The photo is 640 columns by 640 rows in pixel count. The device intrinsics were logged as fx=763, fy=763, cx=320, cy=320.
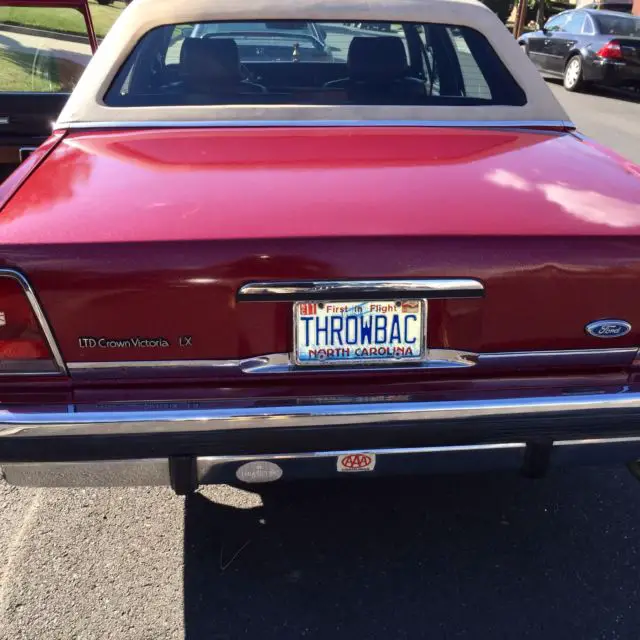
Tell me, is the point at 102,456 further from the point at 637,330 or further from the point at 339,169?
the point at 637,330

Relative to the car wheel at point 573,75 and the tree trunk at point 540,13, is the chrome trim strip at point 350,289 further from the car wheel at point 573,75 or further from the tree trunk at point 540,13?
the tree trunk at point 540,13

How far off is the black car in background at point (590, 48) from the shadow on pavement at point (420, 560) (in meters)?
11.6

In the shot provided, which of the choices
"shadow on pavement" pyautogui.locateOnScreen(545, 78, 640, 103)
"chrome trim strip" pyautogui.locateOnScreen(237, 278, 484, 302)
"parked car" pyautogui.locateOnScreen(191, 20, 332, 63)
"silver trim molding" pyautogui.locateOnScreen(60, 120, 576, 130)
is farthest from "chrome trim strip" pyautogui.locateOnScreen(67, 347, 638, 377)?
"shadow on pavement" pyautogui.locateOnScreen(545, 78, 640, 103)

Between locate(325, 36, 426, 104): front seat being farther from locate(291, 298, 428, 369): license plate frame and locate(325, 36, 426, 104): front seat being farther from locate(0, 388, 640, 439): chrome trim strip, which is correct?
locate(0, 388, 640, 439): chrome trim strip

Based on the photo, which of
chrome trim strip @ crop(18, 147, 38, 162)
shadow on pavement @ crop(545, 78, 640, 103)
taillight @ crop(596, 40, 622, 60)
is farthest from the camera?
shadow on pavement @ crop(545, 78, 640, 103)

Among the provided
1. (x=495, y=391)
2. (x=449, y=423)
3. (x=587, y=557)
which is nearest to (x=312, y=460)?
(x=449, y=423)

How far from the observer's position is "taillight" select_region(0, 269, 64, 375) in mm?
1969

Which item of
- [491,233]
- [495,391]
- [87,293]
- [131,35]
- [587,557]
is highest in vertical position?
[131,35]

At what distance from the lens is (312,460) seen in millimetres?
2182

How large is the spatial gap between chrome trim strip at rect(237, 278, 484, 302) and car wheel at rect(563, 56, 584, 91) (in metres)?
13.0

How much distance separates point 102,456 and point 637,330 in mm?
1540

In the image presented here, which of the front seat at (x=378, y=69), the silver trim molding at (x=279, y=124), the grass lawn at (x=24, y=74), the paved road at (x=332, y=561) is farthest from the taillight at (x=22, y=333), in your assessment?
the grass lawn at (x=24, y=74)

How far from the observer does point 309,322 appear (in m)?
2.05

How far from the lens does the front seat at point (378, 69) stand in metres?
3.36
